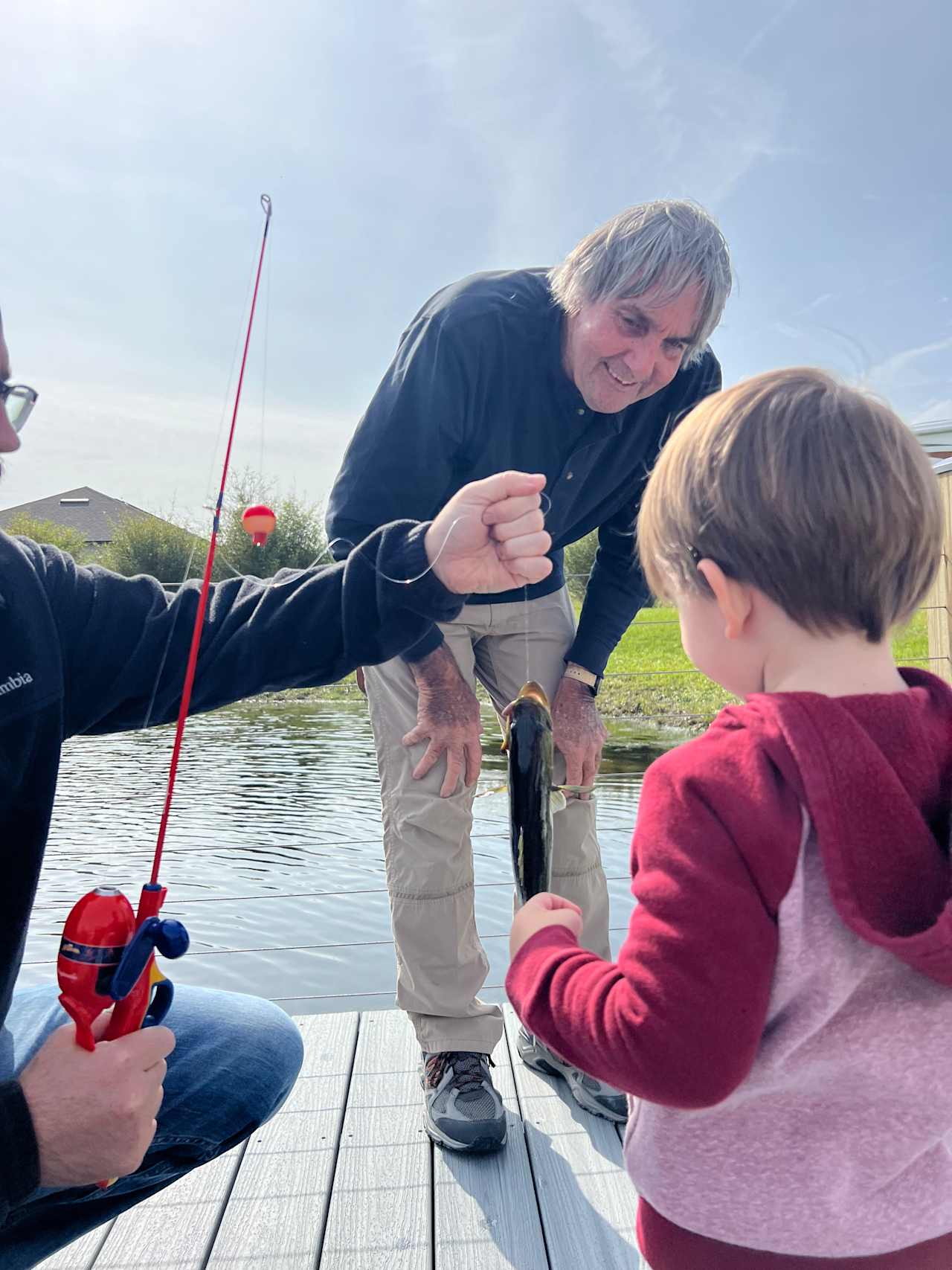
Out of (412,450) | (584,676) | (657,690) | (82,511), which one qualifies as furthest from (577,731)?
(82,511)

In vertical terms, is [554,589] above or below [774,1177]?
above

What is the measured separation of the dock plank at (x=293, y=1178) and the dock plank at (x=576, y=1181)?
41 cm

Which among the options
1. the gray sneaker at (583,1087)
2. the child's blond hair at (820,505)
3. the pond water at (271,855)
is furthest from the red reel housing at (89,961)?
the pond water at (271,855)

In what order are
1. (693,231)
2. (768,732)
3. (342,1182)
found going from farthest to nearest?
1. (693,231)
2. (342,1182)
3. (768,732)

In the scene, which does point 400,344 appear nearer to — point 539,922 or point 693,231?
point 693,231

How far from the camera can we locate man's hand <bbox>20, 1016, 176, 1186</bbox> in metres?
1.05

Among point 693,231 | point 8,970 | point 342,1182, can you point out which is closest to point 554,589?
point 693,231

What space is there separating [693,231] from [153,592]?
1479 millimetres

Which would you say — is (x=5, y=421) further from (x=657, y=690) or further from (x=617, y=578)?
(x=657, y=690)

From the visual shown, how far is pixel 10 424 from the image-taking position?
138 cm

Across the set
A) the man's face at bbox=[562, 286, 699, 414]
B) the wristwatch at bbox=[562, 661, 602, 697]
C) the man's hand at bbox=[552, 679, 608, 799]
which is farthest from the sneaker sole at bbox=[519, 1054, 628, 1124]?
the man's face at bbox=[562, 286, 699, 414]

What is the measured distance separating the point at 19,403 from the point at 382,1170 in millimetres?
1547

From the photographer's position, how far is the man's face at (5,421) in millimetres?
1358

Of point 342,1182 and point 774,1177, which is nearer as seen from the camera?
point 774,1177
